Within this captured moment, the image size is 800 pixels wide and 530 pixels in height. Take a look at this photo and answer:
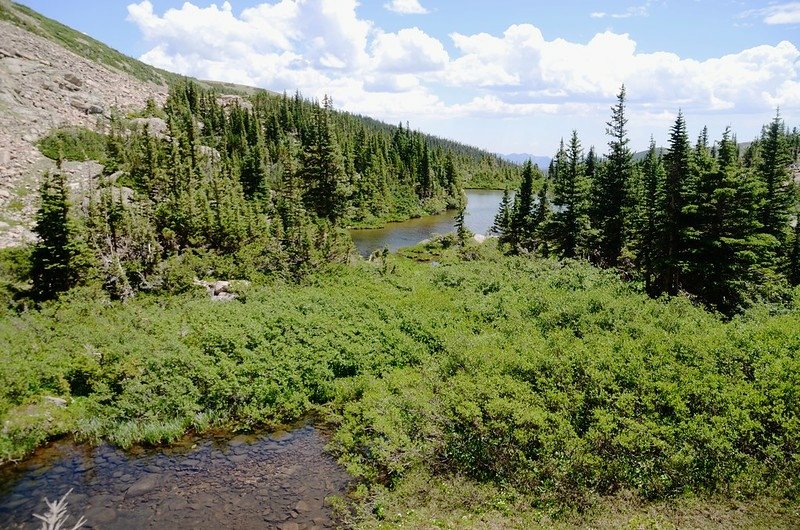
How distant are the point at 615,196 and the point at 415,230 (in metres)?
40.0

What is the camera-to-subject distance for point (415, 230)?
79.6m

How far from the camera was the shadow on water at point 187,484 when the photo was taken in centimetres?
1359

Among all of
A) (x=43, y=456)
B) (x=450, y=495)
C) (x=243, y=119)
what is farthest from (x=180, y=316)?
(x=243, y=119)

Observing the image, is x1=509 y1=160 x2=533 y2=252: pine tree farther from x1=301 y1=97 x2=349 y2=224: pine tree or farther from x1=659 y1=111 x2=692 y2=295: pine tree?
x1=301 y1=97 x2=349 y2=224: pine tree

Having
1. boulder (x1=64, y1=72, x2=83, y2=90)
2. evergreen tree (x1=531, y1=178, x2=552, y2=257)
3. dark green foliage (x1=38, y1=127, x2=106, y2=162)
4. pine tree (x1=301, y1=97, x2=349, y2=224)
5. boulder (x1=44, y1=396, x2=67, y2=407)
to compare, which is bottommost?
boulder (x1=44, y1=396, x2=67, y2=407)

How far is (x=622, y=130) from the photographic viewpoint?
4197 centimetres

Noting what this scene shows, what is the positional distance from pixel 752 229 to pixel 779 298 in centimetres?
573

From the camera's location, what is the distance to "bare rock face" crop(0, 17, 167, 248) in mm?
43375

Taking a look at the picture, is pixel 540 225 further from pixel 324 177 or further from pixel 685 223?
pixel 324 177

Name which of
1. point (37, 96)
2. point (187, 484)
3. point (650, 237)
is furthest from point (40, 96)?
point (650, 237)

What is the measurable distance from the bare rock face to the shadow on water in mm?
26720

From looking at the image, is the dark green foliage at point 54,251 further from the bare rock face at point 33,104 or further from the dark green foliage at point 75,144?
the dark green foliage at point 75,144

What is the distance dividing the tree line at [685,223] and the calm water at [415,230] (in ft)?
61.9

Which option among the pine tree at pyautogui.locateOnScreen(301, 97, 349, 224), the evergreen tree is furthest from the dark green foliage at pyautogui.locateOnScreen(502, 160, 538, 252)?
the pine tree at pyautogui.locateOnScreen(301, 97, 349, 224)
